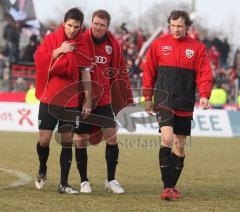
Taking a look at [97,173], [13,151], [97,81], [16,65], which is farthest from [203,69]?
[16,65]

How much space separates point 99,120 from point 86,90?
0.52 meters

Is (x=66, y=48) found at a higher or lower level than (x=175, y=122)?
higher

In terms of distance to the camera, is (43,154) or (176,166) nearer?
(176,166)

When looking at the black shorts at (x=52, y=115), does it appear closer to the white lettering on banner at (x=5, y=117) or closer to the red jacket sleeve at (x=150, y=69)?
the red jacket sleeve at (x=150, y=69)

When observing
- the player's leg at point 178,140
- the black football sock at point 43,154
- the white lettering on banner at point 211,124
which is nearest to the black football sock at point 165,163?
the player's leg at point 178,140

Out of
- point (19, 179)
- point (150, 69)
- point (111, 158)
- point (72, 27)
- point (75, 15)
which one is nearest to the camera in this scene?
point (75, 15)

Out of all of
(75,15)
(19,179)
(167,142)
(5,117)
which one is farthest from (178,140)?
(5,117)

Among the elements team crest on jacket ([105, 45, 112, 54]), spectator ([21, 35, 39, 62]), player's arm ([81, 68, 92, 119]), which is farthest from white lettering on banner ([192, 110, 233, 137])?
player's arm ([81, 68, 92, 119])

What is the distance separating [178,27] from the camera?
8203mm

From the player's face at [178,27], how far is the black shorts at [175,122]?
3.13ft

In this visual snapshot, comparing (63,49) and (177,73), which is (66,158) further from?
(177,73)

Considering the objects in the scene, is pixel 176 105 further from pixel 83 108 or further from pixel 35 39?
pixel 35 39

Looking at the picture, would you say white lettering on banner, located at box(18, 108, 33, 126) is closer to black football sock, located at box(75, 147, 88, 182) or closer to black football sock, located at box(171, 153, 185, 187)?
black football sock, located at box(75, 147, 88, 182)

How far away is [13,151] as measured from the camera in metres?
14.7
